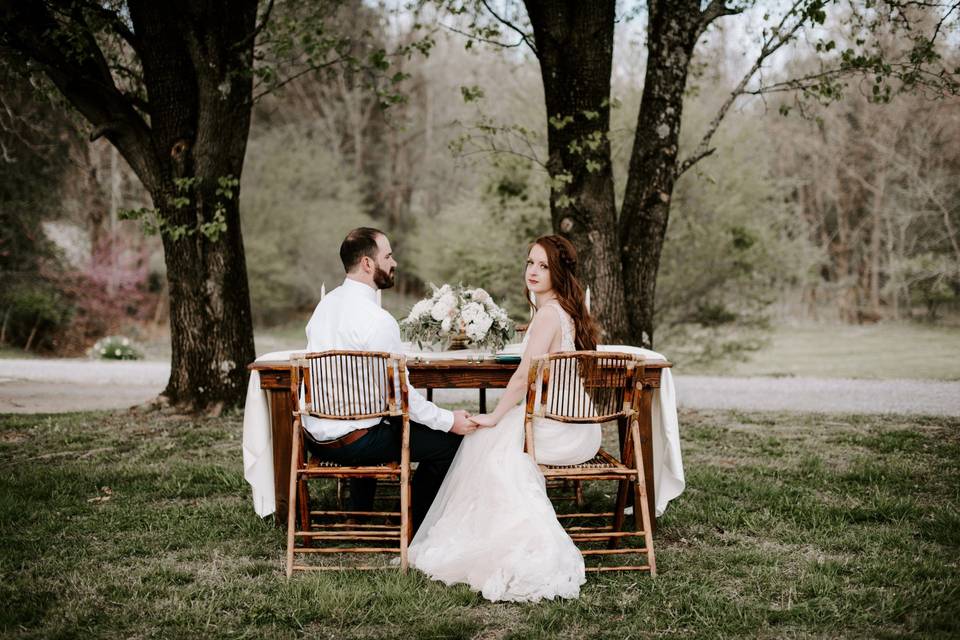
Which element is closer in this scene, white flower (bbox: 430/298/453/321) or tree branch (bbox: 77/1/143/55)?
white flower (bbox: 430/298/453/321)

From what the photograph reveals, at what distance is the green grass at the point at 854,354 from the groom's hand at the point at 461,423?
13772 millimetres

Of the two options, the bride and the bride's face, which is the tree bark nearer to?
the bride's face

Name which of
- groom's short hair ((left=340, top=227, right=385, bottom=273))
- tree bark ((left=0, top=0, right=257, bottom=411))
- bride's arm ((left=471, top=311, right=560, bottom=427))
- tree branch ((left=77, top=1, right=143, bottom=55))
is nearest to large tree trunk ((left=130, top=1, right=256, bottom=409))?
tree bark ((left=0, top=0, right=257, bottom=411))

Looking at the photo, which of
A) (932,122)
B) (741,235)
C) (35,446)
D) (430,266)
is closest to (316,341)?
(35,446)

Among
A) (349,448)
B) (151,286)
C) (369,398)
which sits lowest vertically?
(349,448)

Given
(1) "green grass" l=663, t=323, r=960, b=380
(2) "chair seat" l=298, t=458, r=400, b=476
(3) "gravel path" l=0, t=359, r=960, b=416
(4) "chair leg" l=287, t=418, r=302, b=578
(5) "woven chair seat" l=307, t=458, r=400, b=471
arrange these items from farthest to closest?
(1) "green grass" l=663, t=323, r=960, b=380 → (3) "gravel path" l=0, t=359, r=960, b=416 → (5) "woven chair seat" l=307, t=458, r=400, b=471 → (2) "chair seat" l=298, t=458, r=400, b=476 → (4) "chair leg" l=287, t=418, r=302, b=578

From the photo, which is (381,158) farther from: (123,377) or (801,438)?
(801,438)

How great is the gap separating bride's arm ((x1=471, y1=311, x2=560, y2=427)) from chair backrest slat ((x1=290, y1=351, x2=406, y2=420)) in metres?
0.54

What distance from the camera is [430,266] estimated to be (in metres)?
23.1

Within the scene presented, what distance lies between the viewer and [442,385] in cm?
495

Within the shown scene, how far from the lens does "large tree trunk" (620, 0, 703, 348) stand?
821 cm

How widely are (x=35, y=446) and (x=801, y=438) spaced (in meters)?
7.21

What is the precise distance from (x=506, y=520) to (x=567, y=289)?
1.35 m

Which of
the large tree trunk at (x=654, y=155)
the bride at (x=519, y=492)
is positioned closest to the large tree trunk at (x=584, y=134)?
the large tree trunk at (x=654, y=155)
